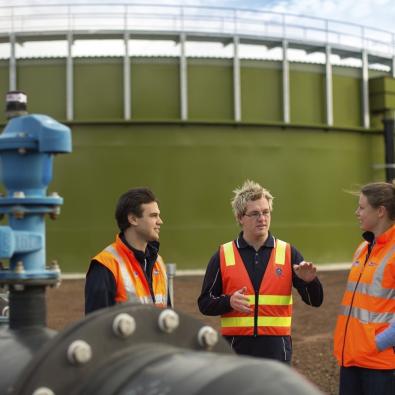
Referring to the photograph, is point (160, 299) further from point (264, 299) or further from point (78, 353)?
point (78, 353)

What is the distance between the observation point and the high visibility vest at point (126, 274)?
3059mm

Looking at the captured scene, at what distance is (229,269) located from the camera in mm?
3826

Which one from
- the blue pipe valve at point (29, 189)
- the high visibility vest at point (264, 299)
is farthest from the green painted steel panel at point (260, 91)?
the blue pipe valve at point (29, 189)

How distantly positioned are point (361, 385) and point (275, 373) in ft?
8.36

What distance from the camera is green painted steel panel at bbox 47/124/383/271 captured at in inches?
723

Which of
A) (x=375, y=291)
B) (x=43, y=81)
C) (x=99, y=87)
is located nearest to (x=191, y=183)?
(x=99, y=87)

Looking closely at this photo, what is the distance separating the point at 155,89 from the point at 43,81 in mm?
3199

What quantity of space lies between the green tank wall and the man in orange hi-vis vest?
14994 mm

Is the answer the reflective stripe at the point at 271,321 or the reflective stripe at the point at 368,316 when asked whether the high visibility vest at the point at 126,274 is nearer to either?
the reflective stripe at the point at 271,321

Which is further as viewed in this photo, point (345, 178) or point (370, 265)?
point (345, 178)

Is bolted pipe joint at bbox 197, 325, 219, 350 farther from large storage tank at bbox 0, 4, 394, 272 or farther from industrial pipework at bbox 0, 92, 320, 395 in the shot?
large storage tank at bbox 0, 4, 394, 272

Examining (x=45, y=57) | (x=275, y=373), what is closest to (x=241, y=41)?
(x=45, y=57)

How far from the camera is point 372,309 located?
3.46m

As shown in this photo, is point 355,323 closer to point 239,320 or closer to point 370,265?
point 370,265
